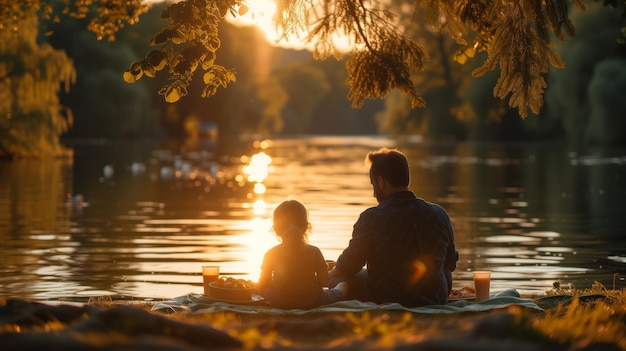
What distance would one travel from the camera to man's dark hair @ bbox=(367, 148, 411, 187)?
334 inches

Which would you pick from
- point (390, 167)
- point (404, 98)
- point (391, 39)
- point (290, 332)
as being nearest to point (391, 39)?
point (391, 39)

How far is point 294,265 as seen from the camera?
8672mm

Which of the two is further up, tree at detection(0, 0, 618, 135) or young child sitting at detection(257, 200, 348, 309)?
tree at detection(0, 0, 618, 135)

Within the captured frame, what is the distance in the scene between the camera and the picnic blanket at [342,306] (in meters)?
8.45

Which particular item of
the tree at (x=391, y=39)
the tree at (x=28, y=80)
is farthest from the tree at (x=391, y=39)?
the tree at (x=28, y=80)

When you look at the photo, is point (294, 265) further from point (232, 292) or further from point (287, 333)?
point (287, 333)

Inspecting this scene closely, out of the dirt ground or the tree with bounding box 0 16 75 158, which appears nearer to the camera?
the dirt ground

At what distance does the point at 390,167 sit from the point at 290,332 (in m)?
2.09

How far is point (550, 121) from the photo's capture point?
230ft

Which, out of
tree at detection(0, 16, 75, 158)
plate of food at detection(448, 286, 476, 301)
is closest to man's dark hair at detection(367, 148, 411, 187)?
plate of food at detection(448, 286, 476, 301)

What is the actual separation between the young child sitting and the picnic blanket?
12 centimetres

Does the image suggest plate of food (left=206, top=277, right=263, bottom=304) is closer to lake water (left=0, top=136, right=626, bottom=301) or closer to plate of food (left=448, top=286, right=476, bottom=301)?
plate of food (left=448, top=286, right=476, bottom=301)

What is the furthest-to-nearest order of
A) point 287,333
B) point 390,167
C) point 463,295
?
point 463,295, point 390,167, point 287,333

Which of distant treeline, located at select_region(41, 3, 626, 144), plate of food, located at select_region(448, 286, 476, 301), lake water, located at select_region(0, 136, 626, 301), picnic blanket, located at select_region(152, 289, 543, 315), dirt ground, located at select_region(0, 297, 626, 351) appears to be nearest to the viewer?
dirt ground, located at select_region(0, 297, 626, 351)
